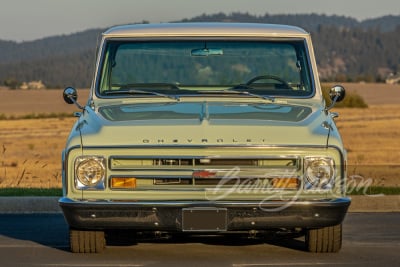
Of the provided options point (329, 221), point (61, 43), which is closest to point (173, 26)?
point (329, 221)

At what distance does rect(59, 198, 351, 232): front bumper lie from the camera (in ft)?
28.3

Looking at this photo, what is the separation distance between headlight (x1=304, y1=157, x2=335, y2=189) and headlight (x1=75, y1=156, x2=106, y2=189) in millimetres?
1500

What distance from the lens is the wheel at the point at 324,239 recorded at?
9281 millimetres

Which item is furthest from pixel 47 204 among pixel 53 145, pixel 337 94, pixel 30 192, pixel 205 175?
pixel 53 145

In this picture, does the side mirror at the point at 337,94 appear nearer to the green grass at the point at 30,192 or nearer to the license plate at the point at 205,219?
the license plate at the point at 205,219

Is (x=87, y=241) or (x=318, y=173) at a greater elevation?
(x=318, y=173)

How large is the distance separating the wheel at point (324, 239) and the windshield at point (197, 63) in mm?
1479

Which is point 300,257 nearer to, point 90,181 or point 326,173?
point 326,173

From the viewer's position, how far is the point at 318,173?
28.8 ft

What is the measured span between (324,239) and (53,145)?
3713 centimetres

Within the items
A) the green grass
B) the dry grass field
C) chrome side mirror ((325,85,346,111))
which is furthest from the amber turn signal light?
the dry grass field

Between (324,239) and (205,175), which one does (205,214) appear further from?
(324,239)

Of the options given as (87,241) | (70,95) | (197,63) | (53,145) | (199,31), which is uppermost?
(199,31)

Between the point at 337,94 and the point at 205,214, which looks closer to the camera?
the point at 205,214
